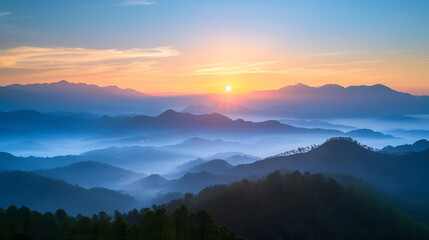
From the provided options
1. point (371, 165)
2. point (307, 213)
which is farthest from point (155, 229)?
point (371, 165)

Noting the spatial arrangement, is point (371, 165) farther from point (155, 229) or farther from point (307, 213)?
point (155, 229)

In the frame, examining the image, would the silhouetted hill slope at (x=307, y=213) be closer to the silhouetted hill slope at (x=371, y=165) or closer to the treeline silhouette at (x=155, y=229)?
the treeline silhouette at (x=155, y=229)

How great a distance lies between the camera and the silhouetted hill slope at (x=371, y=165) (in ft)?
506

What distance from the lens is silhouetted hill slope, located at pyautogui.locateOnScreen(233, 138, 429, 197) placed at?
15412 centimetres

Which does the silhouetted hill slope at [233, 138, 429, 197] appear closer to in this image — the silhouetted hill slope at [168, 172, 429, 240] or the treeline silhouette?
the silhouetted hill slope at [168, 172, 429, 240]

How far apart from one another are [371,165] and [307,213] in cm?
11839

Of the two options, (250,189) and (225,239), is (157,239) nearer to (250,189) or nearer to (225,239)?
(225,239)

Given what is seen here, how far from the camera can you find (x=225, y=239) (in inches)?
1827

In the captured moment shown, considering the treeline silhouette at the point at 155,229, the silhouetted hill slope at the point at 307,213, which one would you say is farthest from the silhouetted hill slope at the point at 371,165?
the treeline silhouette at the point at 155,229

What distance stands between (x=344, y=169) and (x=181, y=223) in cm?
15130

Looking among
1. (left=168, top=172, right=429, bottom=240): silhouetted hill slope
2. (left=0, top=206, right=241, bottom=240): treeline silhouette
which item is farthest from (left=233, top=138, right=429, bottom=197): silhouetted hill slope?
(left=0, top=206, right=241, bottom=240): treeline silhouette

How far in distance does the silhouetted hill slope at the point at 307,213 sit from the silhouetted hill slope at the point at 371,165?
78.9 meters

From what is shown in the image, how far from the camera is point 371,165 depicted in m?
171

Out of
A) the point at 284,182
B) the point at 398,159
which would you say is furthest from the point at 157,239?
the point at 398,159
